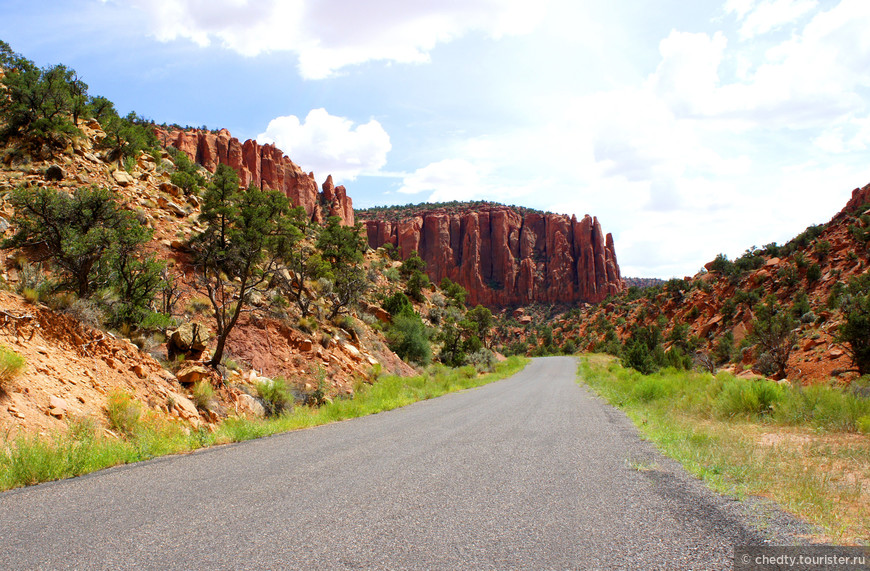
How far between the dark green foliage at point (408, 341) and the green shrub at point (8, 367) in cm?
2277

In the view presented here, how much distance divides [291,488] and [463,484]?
2063 millimetres

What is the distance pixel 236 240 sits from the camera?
58.9ft

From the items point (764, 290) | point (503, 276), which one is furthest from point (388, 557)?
point (503, 276)

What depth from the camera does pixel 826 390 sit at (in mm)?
10570

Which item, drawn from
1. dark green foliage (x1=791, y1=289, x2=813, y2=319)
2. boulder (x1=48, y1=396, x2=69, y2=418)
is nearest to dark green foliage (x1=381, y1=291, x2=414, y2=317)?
boulder (x1=48, y1=396, x2=69, y2=418)

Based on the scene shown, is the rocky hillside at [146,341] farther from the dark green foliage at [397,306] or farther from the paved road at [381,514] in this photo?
the dark green foliage at [397,306]

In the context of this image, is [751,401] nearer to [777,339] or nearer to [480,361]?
[777,339]

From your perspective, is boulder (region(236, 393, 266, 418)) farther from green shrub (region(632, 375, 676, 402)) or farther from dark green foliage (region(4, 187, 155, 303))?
green shrub (region(632, 375, 676, 402))

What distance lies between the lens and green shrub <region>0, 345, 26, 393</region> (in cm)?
734

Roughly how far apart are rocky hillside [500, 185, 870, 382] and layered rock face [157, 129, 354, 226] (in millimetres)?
59632

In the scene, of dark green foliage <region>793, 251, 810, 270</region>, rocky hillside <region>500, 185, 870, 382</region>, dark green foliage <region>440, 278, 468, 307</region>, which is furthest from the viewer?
dark green foliage <region>440, 278, 468, 307</region>

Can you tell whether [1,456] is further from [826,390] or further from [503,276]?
[503,276]

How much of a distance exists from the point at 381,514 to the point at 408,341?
26.4 m

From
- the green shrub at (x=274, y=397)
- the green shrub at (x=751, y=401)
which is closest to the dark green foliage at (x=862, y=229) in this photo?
the green shrub at (x=751, y=401)
